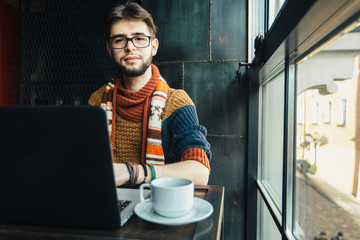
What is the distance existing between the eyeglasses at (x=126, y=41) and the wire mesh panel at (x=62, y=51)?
107 cm

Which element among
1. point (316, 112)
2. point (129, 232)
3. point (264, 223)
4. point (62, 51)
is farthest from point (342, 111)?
point (62, 51)

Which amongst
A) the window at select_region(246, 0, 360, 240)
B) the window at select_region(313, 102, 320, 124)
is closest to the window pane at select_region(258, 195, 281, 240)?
the window at select_region(246, 0, 360, 240)

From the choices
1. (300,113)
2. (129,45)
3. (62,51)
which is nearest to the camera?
(300,113)

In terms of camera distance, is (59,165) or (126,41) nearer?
(59,165)

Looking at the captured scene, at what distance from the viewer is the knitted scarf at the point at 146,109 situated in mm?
1494

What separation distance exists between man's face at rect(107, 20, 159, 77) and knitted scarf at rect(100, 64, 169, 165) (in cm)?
12

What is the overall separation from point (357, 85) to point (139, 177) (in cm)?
69

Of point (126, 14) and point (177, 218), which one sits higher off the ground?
point (126, 14)

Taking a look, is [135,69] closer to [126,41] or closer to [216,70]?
[126,41]

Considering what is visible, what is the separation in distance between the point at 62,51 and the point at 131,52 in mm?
1506

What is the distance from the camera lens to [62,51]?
2635 mm

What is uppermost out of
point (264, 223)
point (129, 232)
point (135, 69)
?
point (135, 69)

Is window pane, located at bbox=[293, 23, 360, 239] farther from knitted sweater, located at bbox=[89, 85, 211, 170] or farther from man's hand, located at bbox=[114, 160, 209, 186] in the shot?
knitted sweater, located at bbox=[89, 85, 211, 170]

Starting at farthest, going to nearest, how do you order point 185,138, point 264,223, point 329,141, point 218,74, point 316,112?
point 218,74
point 264,223
point 185,138
point 316,112
point 329,141
